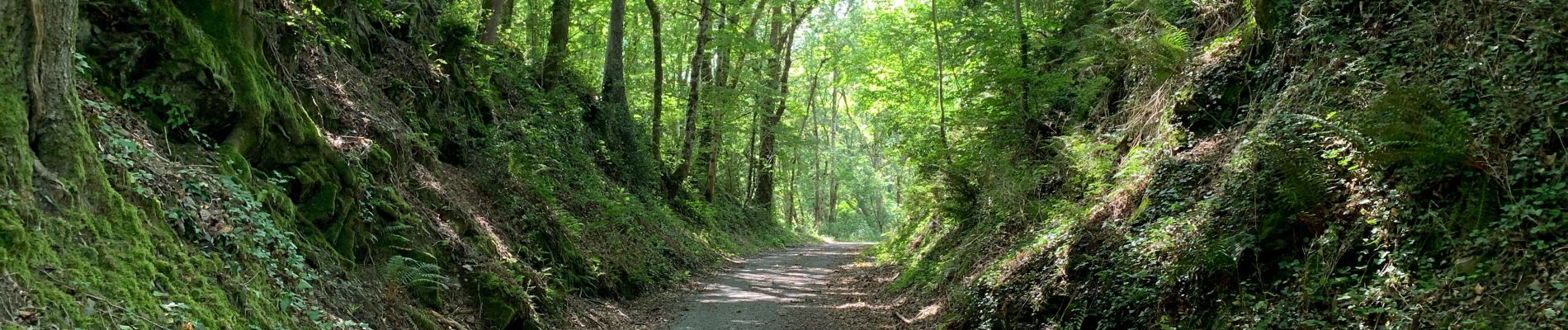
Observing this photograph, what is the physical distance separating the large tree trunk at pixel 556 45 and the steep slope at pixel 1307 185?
1027 centimetres

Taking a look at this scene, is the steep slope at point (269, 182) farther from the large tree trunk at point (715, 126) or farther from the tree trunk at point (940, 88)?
the large tree trunk at point (715, 126)

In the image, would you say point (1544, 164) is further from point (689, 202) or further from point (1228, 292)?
point (689, 202)

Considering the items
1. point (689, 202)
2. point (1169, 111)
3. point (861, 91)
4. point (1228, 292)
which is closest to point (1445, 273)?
point (1228, 292)

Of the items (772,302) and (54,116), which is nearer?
(54,116)

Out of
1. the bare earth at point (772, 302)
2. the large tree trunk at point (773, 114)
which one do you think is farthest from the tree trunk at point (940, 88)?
the large tree trunk at point (773, 114)

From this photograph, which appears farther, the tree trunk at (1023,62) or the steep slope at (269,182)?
the tree trunk at (1023,62)

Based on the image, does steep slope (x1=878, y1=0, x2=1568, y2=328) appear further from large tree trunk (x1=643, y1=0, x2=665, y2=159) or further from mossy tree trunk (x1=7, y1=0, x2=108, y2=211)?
large tree trunk (x1=643, y1=0, x2=665, y2=159)

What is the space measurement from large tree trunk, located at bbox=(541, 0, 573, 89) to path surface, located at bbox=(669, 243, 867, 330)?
19.0 ft

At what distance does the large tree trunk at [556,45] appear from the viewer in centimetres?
1761

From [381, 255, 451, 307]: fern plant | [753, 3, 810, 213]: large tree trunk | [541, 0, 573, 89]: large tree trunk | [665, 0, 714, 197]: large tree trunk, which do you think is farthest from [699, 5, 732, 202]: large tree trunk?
[381, 255, 451, 307]: fern plant

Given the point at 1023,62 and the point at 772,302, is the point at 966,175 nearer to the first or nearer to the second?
the point at 1023,62

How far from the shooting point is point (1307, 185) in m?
5.91

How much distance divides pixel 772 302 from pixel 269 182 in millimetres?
6937

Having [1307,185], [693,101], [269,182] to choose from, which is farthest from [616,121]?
[1307,185]
